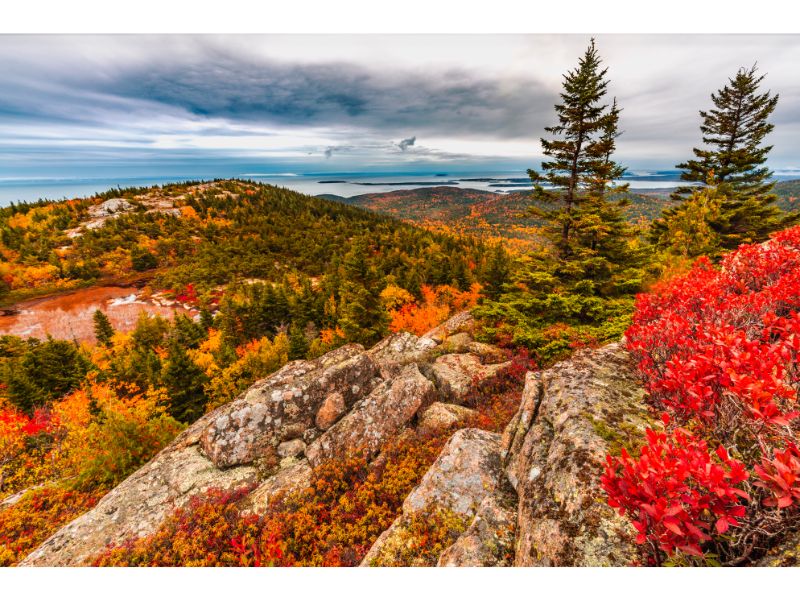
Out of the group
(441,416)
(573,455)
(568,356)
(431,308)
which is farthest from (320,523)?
(431,308)

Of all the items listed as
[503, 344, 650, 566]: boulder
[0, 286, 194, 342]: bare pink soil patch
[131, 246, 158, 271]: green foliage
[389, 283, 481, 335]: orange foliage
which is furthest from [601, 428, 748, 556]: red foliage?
[131, 246, 158, 271]: green foliage

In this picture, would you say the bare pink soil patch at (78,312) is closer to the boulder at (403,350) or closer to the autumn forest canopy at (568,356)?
the autumn forest canopy at (568,356)

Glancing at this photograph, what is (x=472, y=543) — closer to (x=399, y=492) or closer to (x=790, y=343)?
(x=399, y=492)

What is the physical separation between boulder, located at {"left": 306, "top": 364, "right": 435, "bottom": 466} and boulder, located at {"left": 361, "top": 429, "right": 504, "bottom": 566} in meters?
3.37

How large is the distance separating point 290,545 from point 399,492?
270 centimetres

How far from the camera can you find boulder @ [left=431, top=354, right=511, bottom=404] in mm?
A: 11484

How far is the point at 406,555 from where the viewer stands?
5543 millimetres

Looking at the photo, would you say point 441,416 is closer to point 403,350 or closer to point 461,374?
point 461,374

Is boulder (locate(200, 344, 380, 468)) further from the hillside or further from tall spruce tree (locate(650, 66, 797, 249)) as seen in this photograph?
tall spruce tree (locate(650, 66, 797, 249))

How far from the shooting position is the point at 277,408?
11.3 metres

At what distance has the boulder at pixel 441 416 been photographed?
9.56 meters

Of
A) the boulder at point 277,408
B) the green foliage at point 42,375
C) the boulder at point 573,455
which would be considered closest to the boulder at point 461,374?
the boulder at point 277,408

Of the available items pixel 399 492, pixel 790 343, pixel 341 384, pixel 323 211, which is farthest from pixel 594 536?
pixel 323 211

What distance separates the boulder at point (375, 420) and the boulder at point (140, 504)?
265cm
